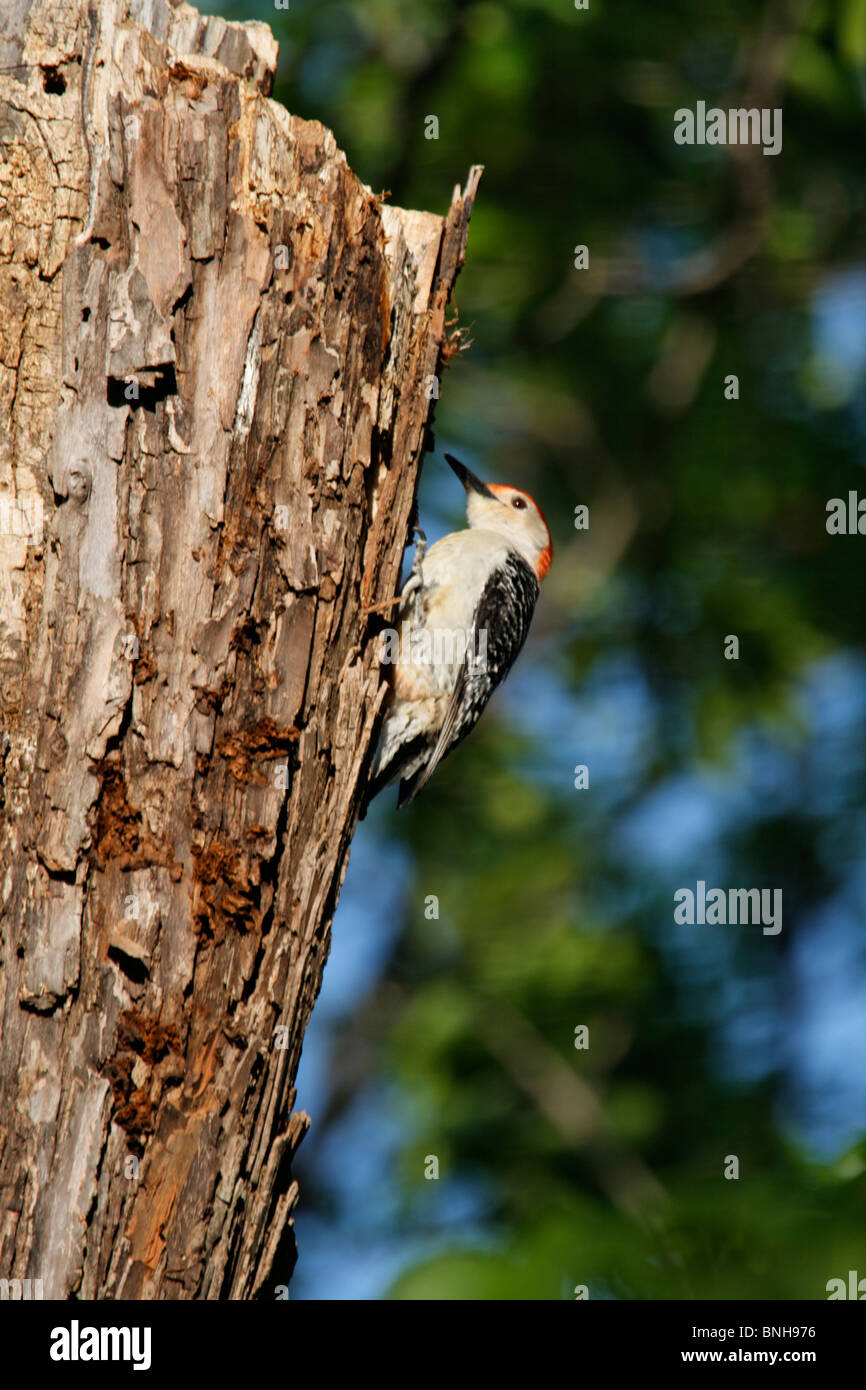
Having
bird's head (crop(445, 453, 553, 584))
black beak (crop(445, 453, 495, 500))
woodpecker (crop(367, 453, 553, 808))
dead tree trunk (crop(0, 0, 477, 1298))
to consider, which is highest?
black beak (crop(445, 453, 495, 500))

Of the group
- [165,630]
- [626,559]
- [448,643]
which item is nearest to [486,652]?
[448,643]

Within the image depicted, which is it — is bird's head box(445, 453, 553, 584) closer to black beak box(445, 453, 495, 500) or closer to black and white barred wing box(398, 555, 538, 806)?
black beak box(445, 453, 495, 500)

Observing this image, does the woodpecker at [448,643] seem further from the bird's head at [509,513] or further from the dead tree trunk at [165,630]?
the dead tree trunk at [165,630]

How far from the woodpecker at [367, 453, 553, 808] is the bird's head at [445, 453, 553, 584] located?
0.99 feet

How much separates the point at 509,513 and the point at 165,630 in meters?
4.39

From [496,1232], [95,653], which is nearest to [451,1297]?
[95,653]

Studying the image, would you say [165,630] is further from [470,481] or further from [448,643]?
[470,481]

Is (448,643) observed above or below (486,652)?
below

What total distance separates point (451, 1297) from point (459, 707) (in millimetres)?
3053

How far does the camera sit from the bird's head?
7426 mm

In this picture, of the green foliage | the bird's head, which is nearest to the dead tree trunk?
the bird's head

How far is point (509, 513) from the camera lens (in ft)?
24.4

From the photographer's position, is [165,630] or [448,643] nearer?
[165,630]

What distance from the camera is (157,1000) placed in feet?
10.4
